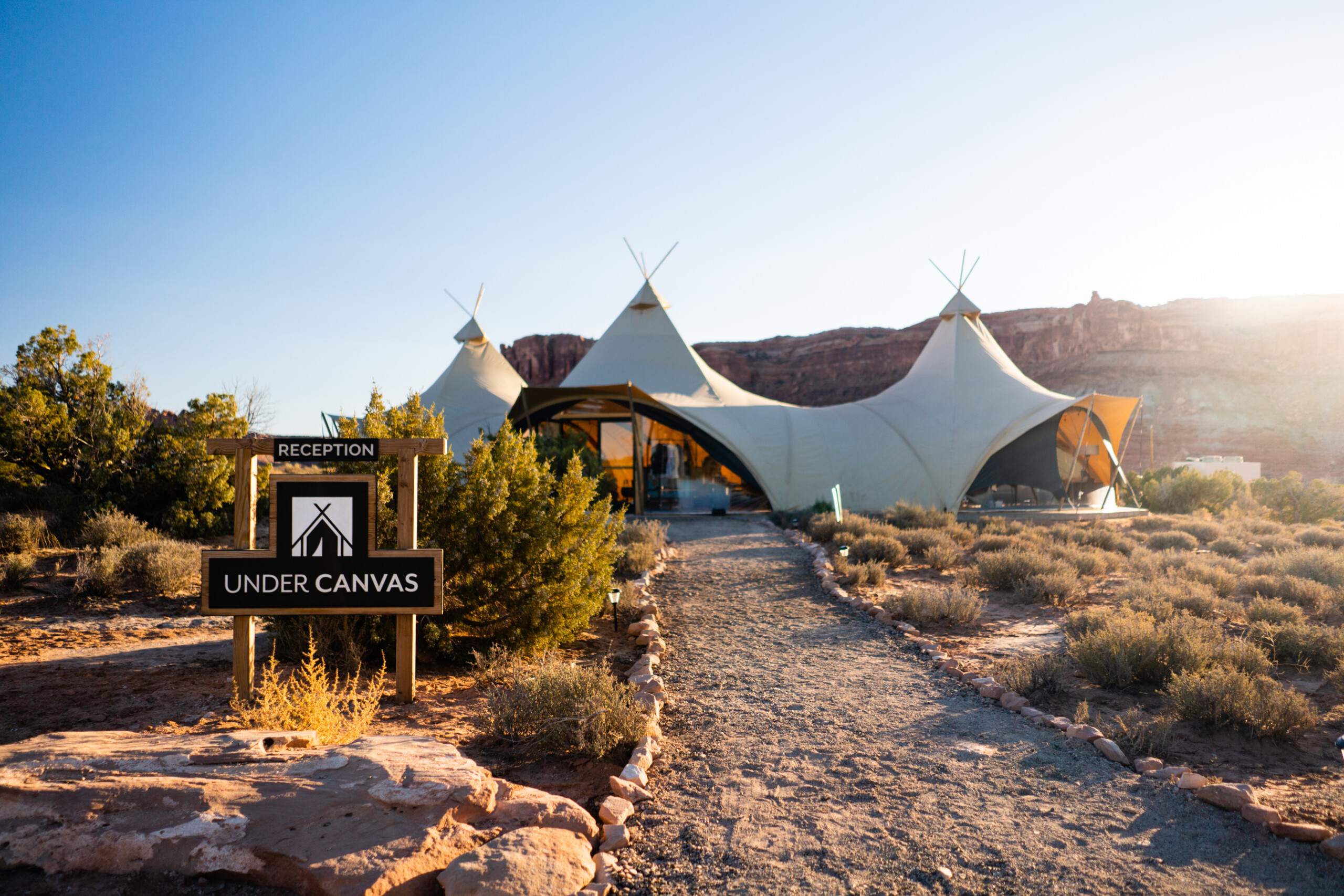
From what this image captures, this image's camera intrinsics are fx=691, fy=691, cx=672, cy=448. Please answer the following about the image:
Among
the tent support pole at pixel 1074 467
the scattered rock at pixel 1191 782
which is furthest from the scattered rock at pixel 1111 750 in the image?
the tent support pole at pixel 1074 467

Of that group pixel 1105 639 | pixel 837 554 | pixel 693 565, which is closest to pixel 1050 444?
pixel 837 554

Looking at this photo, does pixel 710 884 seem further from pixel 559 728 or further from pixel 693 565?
pixel 693 565

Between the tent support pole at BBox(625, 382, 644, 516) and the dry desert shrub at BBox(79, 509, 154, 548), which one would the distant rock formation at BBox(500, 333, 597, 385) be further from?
the dry desert shrub at BBox(79, 509, 154, 548)

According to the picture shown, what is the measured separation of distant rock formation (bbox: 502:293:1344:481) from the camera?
46.4m

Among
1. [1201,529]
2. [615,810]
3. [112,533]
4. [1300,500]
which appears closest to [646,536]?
[112,533]

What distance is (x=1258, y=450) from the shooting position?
1768 inches

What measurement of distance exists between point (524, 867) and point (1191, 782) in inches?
130

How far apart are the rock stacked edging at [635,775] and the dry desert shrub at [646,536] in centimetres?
463

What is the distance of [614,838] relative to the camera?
296 cm

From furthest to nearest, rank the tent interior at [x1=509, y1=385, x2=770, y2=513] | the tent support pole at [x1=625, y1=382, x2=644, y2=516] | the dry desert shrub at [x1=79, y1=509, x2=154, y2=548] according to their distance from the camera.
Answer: the tent interior at [x1=509, y1=385, x2=770, y2=513] → the tent support pole at [x1=625, y1=382, x2=644, y2=516] → the dry desert shrub at [x1=79, y1=509, x2=154, y2=548]

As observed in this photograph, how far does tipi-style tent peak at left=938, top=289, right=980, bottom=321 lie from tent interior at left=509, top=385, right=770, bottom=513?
886 cm

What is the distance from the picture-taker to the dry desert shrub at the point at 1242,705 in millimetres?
4242

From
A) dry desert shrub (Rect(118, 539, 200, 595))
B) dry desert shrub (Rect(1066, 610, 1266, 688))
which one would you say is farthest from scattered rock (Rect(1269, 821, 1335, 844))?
Answer: dry desert shrub (Rect(118, 539, 200, 595))

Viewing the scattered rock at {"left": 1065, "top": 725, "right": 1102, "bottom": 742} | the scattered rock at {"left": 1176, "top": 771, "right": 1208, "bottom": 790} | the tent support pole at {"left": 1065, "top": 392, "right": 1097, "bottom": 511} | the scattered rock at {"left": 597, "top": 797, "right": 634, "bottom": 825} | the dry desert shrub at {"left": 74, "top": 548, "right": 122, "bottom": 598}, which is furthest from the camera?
the tent support pole at {"left": 1065, "top": 392, "right": 1097, "bottom": 511}
